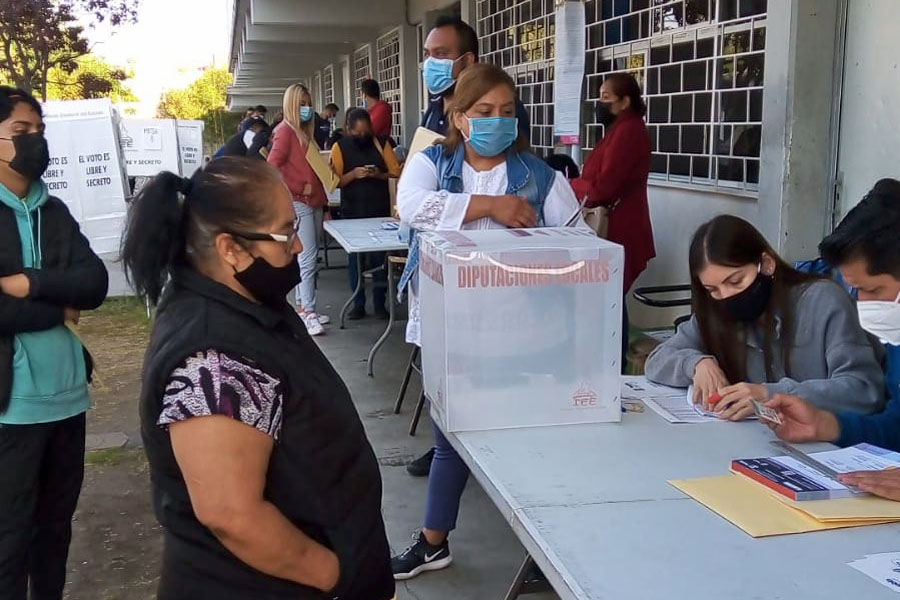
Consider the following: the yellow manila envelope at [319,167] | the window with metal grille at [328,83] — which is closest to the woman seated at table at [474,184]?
the yellow manila envelope at [319,167]

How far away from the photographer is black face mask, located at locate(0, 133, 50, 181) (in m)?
2.30

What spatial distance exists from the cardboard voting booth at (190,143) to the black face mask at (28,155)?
920 centimetres

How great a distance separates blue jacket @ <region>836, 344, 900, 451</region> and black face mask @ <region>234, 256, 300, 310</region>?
4.22 feet

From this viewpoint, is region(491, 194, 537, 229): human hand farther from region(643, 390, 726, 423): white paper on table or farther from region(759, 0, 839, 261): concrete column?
region(759, 0, 839, 261): concrete column

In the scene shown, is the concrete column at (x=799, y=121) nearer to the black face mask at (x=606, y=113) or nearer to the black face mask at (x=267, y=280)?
the black face mask at (x=606, y=113)

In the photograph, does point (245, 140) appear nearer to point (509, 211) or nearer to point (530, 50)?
point (530, 50)

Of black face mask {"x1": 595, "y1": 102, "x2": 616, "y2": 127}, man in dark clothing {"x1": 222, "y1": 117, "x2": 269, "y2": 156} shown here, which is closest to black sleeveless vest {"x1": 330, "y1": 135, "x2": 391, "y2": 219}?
man in dark clothing {"x1": 222, "y1": 117, "x2": 269, "y2": 156}

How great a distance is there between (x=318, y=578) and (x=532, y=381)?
A: 2.41 feet

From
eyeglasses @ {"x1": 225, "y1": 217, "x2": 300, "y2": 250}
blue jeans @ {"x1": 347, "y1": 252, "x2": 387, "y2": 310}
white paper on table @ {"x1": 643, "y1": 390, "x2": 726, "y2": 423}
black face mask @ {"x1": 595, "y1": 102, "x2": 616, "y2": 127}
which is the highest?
black face mask @ {"x1": 595, "y1": 102, "x2": 616, "y2": 127}

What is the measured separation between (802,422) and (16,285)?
1978 millimetres

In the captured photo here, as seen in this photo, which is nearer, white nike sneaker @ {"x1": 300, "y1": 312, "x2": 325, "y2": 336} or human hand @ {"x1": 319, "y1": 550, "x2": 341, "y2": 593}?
human hand @ {"x1": 319, "y1": 550, "x2": 341, "y2": 593}

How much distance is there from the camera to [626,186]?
4.61 metres

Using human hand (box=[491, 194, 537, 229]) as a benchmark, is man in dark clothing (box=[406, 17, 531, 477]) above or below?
above

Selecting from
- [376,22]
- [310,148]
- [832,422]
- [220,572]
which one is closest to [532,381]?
[832,422]
